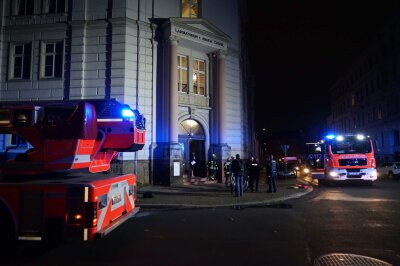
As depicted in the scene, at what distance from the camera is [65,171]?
6387 mm

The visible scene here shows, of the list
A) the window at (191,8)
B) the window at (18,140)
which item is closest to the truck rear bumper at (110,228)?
the window at (18,140)

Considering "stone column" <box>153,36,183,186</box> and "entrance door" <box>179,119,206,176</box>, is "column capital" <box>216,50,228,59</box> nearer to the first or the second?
"stone column" <box>153,36,183,186</box>

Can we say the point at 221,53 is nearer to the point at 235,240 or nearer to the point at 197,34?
the point at 197,34

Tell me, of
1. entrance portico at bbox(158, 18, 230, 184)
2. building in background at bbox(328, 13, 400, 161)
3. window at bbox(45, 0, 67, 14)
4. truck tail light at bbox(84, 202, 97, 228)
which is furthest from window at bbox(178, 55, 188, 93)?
building in background at bbox(328, 13, 400, 161)

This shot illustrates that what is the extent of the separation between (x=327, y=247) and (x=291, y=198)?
26.0ft

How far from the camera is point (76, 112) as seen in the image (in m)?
6.43

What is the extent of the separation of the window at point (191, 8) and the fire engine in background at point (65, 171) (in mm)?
15571

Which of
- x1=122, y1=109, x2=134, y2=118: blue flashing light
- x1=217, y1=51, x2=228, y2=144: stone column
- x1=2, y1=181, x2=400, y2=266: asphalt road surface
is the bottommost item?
x1=2, y1=181, x2=400, y2=266: asphalt road surface

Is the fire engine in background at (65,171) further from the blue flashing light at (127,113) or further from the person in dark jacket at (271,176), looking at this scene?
the person in dark jacket at (271,176)

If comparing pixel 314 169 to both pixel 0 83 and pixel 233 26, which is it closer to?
pixel 233 26

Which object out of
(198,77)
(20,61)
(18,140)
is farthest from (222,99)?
(18,140)

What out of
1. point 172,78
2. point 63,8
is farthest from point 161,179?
point 63,8

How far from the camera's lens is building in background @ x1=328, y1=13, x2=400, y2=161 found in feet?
133

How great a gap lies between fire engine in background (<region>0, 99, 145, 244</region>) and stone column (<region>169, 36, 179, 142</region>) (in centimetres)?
1134
